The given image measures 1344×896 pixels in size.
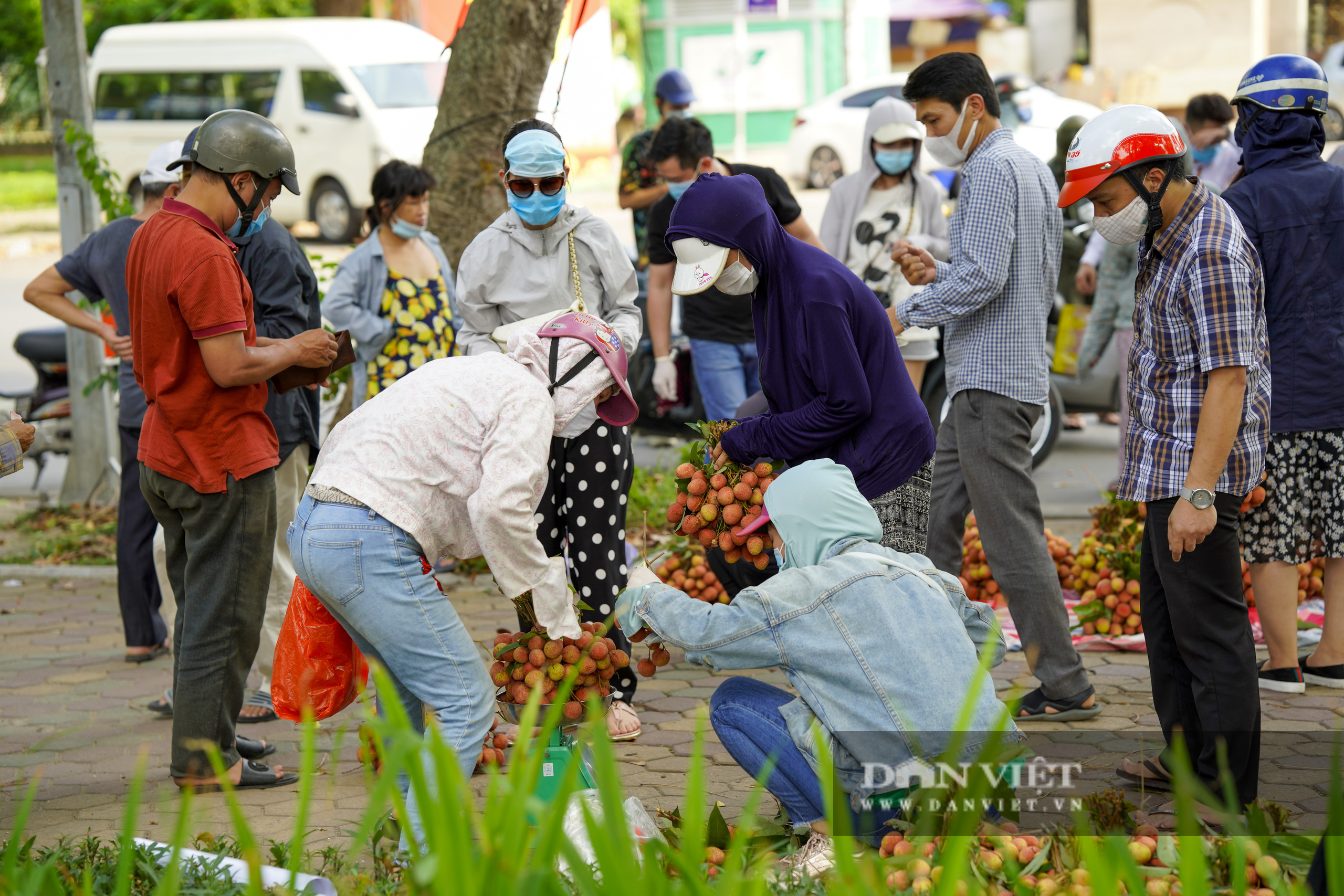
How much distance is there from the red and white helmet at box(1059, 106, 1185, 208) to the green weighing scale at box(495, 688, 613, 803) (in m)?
2.02

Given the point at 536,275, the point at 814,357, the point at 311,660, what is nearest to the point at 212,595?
the point at 311,660

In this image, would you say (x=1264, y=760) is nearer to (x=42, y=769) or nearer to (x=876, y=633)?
(x=876, y=633)

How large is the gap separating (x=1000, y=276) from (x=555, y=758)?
214 centimetres

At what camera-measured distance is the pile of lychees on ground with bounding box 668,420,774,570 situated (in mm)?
3604

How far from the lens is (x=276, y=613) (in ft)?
15.6

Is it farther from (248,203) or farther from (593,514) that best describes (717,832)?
(248,203)

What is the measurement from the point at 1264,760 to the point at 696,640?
79.5 inches

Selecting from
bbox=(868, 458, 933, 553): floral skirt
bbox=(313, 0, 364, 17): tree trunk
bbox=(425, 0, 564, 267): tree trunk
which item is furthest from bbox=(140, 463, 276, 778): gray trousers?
bbox=(313, 0, 364, 17): tree trunk

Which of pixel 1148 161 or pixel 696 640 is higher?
pixel 1148 161

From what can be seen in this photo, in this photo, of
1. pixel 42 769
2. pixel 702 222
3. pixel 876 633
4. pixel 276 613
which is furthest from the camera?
pixel 276 613

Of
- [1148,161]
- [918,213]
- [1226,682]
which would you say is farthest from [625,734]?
[918,213]

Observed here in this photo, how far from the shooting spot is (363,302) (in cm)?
571

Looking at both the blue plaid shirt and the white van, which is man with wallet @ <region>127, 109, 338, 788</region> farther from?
the white van

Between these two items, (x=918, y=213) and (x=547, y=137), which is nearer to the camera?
(x=547, y=137)
